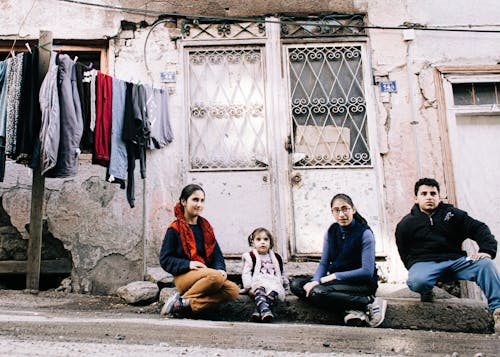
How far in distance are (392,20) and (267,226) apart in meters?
2.93

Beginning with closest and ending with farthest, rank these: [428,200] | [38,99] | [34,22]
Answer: [428,200] → [38,99] → [34,22]

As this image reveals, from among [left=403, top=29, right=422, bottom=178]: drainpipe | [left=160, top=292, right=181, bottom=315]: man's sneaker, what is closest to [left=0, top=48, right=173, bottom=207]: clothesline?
[left=160, top=292, right=181, bottom=315]: man's sneaker

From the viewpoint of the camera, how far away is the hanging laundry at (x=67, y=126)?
4852 mm

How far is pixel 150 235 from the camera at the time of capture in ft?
19.3

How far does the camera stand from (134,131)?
5.31 metres

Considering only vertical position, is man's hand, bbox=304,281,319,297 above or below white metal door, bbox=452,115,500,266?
below

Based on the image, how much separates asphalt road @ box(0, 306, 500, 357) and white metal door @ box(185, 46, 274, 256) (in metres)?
1.99

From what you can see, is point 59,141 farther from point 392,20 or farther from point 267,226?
point 392,20

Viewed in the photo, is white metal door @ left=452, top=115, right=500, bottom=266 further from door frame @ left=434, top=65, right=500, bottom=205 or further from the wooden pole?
the wooden pole

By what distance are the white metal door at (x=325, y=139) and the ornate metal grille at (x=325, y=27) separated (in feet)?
0.49

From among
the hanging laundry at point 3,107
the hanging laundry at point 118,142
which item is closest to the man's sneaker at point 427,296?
the hanging laundry at point 118,142

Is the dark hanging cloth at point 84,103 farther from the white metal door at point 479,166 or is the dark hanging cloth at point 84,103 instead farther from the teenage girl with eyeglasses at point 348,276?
the white metal door at point 479,166

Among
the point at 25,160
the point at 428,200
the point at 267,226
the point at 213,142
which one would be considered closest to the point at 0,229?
the point at 25,160

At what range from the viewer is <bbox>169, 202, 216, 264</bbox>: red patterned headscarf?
447 cm
